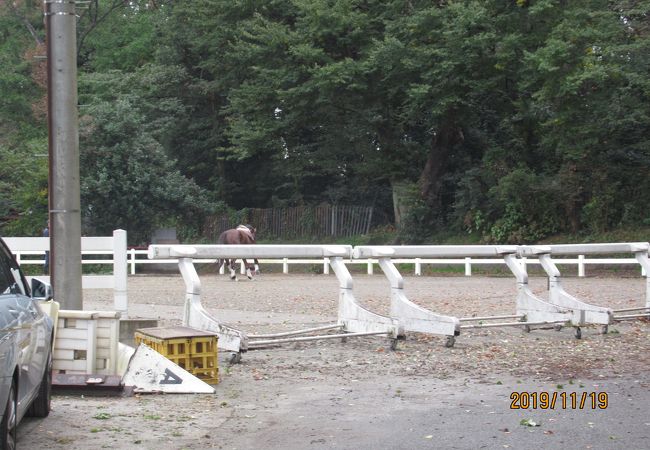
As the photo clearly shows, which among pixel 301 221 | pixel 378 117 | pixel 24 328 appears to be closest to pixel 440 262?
pixel 378 117

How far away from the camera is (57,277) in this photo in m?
11.4

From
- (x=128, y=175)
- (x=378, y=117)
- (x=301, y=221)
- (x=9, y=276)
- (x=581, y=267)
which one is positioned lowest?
(x=581, y=267)

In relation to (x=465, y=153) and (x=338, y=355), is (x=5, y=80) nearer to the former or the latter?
(x=465, y=153)

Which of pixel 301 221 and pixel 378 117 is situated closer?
pixel 378 117

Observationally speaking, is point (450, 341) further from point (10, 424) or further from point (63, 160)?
point (10, 424)

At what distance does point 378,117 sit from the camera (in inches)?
1485

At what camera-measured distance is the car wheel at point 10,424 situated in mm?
6297

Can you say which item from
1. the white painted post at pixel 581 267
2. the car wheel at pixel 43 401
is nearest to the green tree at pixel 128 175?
the white painted post at pixel 581 267

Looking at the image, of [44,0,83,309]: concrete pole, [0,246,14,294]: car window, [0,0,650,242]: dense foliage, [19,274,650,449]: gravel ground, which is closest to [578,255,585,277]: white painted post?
[0,0,650,242]: dense foliage

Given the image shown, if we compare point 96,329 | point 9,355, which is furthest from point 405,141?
point 9,355

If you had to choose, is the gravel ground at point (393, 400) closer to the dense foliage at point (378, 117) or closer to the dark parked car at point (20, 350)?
the dark parked car at point (20, 350)

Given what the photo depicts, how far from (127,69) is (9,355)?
148 ft

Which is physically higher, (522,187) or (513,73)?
(513,73)

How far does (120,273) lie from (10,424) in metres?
6.77
